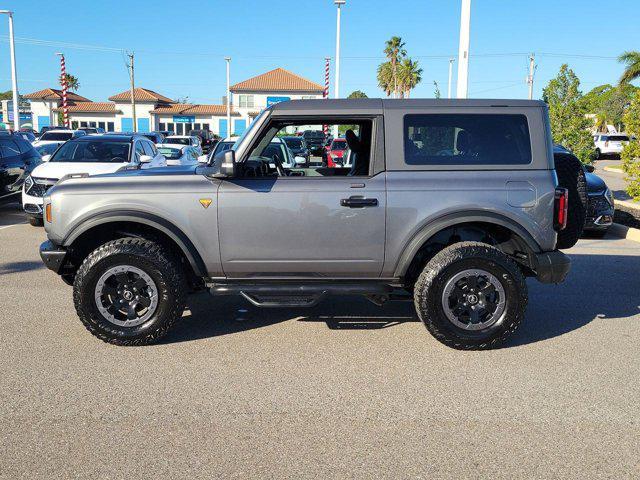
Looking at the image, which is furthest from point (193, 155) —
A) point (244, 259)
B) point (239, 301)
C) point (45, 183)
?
point (244, 259)

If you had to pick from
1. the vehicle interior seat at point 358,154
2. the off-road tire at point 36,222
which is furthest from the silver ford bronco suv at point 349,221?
the off-road tire at point 36,222

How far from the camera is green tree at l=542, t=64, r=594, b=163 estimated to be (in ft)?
52.6

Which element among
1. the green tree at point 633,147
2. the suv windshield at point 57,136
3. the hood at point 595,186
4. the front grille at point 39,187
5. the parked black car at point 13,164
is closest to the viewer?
the hood at point 595,186

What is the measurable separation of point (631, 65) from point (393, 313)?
4268 centimetres

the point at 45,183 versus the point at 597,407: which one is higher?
the point at 45,183

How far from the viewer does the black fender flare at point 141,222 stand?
488 centimetres

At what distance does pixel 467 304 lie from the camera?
4969mm

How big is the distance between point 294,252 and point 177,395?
150 cm

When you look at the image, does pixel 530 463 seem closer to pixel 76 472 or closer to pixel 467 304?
pixel 467 304

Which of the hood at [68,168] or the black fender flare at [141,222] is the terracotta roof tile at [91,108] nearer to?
the hood at [68,168]

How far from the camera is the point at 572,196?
5.42 metres

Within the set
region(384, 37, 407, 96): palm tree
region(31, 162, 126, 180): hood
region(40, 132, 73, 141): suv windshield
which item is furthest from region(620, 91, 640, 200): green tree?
region(384, 37, 407, 96): palm tree

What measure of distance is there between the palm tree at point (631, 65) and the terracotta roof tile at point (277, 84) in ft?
110

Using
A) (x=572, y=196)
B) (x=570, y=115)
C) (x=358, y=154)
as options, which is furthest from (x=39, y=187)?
(x=570, y=115)
